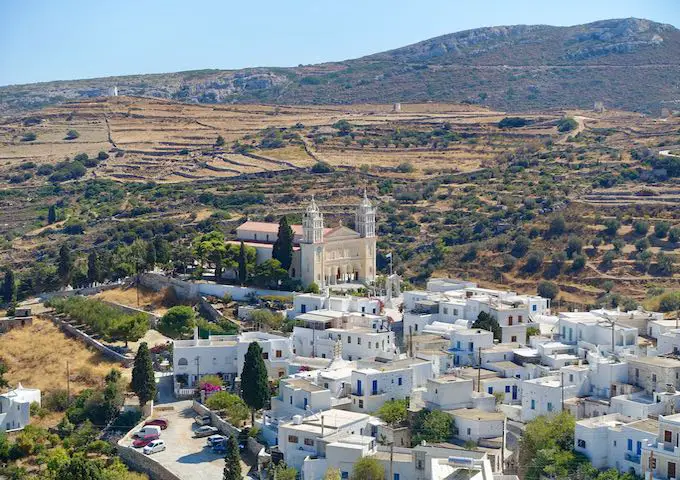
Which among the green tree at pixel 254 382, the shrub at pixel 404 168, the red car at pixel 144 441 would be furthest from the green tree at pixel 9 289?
the shrub at pixel 404 168

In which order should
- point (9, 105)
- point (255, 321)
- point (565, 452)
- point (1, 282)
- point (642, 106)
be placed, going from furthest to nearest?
point (9, 105), point (642, 106), point (1, 282), point (255, 321), point (565, 452)

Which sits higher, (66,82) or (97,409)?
(66,82)

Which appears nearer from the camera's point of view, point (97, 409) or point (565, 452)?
point (565, 452)

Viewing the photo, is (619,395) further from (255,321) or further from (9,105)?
(9,105)

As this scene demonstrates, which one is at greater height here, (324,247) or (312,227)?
(312,227)

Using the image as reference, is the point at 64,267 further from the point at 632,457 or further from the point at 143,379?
the point at 632,457

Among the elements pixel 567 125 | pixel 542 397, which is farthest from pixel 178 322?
pixel 567 125

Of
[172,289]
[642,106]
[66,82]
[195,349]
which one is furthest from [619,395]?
[66,82]
